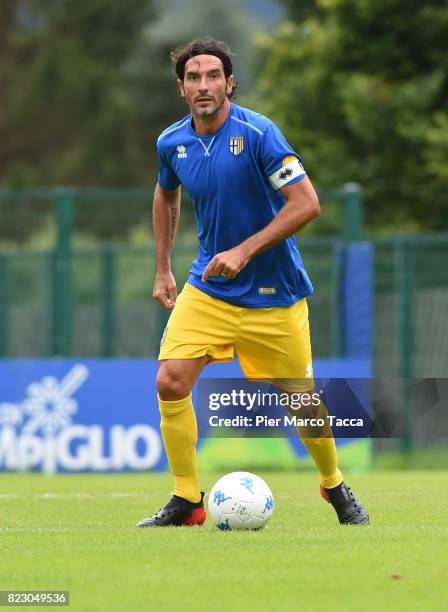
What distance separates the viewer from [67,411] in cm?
1611

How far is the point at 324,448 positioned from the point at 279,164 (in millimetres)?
1565

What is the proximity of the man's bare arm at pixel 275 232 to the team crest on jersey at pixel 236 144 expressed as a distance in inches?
14.7

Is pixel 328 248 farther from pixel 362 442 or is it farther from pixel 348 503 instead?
pixel 348 503

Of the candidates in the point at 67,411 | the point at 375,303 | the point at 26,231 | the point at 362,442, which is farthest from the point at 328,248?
the point at 26,231

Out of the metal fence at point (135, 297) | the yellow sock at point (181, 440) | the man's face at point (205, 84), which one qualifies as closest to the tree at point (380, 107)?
the metal fence at point (135, 297)

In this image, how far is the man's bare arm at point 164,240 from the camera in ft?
28.4

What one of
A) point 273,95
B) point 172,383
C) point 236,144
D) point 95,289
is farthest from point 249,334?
point 273,95

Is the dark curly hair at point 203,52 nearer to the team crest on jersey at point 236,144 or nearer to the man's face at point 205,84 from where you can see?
the man's face at point 205,84

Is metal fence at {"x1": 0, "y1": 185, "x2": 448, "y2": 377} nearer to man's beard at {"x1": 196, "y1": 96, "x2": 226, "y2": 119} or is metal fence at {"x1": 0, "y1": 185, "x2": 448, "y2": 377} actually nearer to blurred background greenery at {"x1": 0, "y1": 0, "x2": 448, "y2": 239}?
blurred background greenery at {"x1": 0, "y1": 0, "x2": 448, "y2": 239}

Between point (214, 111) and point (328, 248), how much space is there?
9.55 meters

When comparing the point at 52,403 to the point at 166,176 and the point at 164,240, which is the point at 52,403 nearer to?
the point at 164,240

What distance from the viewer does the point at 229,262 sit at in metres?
7.73

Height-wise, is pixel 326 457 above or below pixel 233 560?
above

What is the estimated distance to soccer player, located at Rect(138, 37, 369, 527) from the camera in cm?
805
